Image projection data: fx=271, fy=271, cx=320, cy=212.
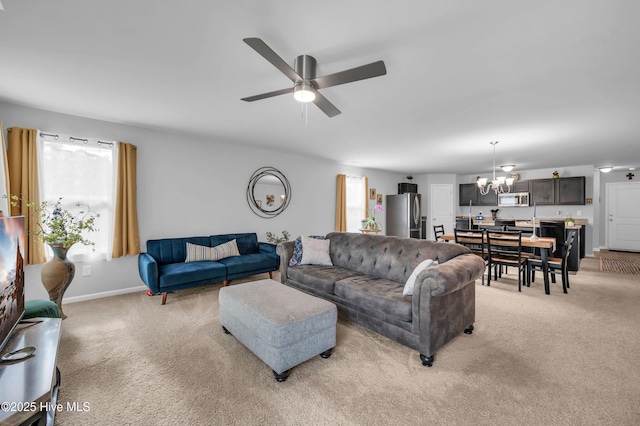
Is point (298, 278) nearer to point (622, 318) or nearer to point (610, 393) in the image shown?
point (610, 393)

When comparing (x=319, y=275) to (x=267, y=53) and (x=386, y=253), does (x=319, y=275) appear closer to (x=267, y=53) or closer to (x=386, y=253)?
(x=386, y=253)

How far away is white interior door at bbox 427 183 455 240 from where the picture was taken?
29.0 ft

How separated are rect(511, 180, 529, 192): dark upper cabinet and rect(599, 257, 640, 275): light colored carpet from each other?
237 centimetres

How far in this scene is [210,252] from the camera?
420 centimetres

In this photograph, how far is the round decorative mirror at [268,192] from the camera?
17.1 feet

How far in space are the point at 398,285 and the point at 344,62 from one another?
84.6 inches

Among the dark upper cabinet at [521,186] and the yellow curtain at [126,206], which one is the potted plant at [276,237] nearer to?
the yellow curtain at [126,206]

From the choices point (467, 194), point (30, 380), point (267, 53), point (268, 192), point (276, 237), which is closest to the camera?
point (30, 380)

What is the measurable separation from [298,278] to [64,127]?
140 inches

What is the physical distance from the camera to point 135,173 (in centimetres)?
389

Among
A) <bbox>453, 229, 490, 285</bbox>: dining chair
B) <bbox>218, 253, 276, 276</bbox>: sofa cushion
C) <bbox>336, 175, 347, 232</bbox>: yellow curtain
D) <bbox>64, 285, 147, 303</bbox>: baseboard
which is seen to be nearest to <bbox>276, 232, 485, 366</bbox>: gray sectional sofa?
<bbox>218, 253, 276, 276</bbox>: sofa cushion

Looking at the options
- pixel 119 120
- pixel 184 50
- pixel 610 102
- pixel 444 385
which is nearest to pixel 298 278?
pixel 444 385

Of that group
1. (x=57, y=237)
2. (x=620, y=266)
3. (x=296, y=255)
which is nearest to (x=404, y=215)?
(x=620, y=266)

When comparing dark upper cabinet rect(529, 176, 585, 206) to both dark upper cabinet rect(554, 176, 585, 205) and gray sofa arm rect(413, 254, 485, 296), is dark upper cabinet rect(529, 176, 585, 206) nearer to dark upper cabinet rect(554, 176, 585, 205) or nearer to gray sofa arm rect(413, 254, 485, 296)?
dark upper cabinet rect(554, 176, 585, 205)
